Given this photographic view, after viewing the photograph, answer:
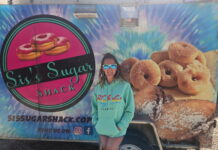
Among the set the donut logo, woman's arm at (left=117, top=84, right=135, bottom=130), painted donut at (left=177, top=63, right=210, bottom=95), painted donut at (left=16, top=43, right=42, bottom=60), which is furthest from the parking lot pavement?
painted donut at (left=177, top=63, right=210, bottom=95)

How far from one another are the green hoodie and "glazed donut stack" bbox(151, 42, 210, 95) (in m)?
0.66

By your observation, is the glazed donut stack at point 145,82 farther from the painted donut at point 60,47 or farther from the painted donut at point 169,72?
the painted donut at point 60,47

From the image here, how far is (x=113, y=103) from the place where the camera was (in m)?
2.19

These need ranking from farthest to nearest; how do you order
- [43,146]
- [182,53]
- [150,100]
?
[43,146] < [150,100] < [182,53]

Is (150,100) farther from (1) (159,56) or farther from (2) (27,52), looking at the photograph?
(2) (27,52)

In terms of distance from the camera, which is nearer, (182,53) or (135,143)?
(182,53)

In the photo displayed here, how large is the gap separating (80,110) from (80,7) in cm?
141

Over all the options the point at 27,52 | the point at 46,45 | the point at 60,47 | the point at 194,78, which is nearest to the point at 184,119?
the point at 194,78

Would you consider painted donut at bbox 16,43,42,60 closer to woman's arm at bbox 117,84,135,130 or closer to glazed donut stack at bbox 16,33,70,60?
glazed donut stack at bbox 16,33,70,60

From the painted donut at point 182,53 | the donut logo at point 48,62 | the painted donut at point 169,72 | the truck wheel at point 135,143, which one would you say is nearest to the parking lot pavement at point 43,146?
the truck wheel at point 135,143

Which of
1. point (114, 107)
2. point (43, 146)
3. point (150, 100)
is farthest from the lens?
point (43, 146)

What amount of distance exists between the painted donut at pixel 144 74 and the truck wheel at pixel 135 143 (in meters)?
0.75

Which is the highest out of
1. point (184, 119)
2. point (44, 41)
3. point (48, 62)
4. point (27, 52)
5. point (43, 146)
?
point (44, 41)

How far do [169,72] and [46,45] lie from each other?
1695 millimetres
